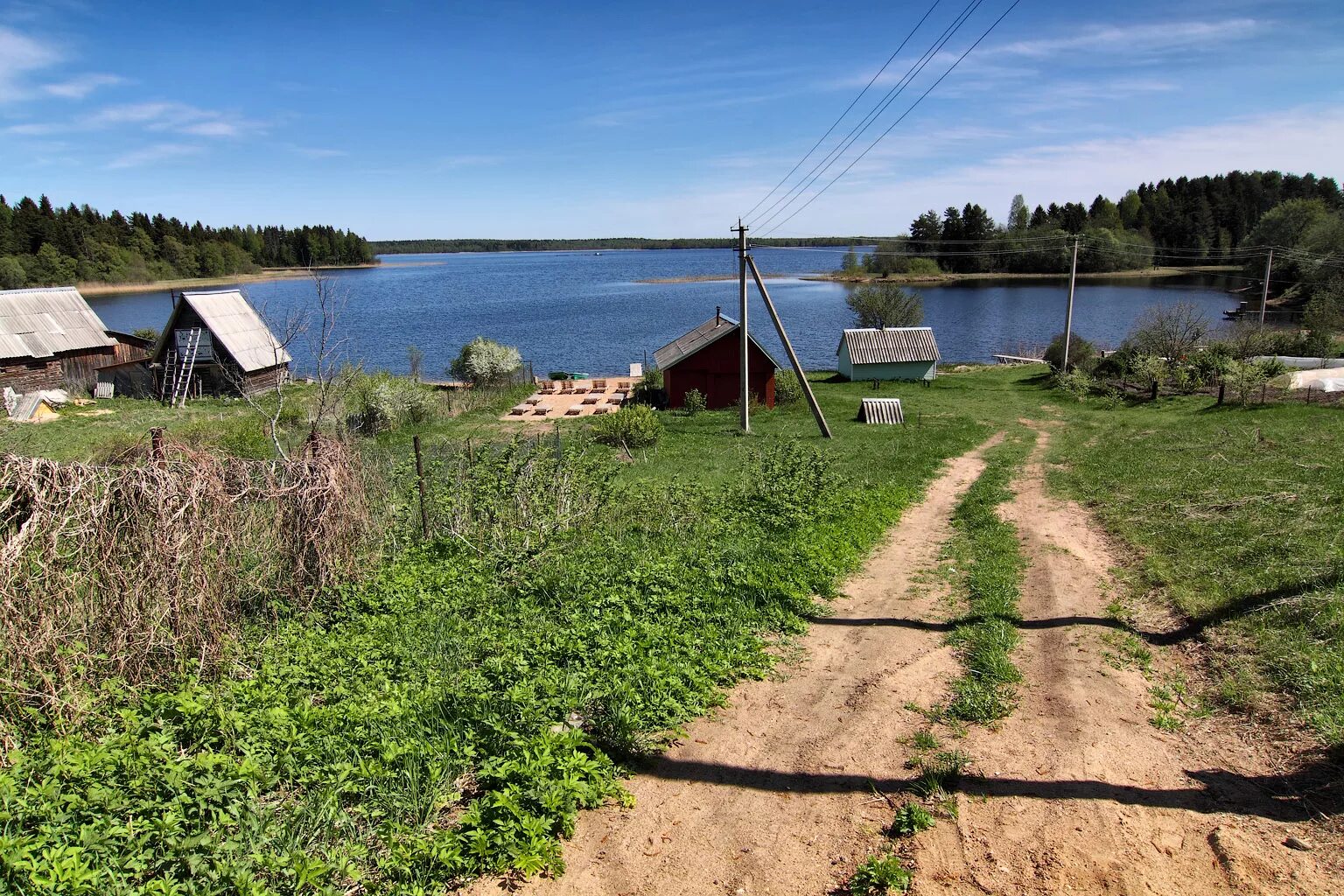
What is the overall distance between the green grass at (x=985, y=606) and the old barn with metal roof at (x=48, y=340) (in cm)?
4373

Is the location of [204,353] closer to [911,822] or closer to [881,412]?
[881,412]

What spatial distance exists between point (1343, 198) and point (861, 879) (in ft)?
547

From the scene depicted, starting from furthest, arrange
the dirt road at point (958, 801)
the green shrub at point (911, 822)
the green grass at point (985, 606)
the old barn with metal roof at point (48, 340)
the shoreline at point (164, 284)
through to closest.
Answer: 1. the shoreline at point (164, 284)
2. the old barn with metal roof at point (48, 340)
3. the green grass at point (985, 606)
4. the green shrub at point (911, 822)
5. the dirt road at point (958, 801)

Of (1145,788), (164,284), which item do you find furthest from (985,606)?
(164,284)

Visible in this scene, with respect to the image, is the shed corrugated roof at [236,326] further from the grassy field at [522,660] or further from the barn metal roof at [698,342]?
the grassy field at [522,660]

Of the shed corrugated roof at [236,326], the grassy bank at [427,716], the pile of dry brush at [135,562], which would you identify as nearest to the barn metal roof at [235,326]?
the shed corrugated roof at [236,326]

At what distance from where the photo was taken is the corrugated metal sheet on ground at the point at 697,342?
123 feet

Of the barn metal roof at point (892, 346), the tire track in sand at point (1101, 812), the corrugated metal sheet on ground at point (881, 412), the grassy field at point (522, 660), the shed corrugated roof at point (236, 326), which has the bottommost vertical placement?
the corrugated metal sheet on ground at point (881, 412)

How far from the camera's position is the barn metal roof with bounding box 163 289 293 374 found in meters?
40.8

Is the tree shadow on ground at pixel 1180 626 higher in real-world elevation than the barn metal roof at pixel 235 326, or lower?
lower

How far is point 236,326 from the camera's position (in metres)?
43.2

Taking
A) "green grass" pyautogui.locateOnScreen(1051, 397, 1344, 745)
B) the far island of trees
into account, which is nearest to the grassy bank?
"green grass" pyautogui.locateOnScreen(1051, 397, 1344, 745)

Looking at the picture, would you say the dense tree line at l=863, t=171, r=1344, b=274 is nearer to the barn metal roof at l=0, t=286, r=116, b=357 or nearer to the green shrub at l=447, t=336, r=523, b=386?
the green shrub at l=447, t=336, r=523, b=386

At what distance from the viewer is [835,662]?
8.52 m
